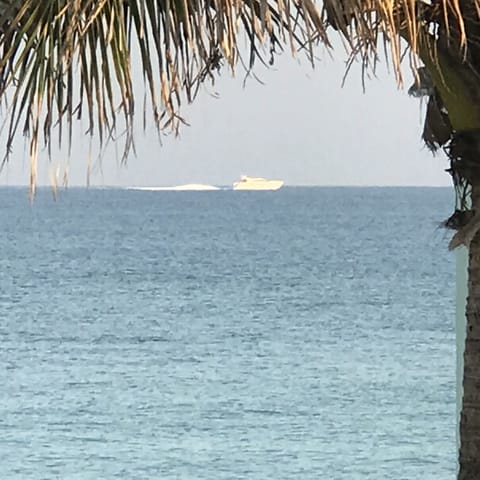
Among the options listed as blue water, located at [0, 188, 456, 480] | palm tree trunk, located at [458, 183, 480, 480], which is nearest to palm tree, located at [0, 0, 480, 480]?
palm tree trunk, located at [458, 183, 480, 480]

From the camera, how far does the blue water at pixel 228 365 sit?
14.8 m

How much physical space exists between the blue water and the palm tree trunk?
0.88ft

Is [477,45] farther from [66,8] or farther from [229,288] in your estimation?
[229,288]

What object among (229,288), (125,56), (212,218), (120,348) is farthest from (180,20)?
(212,218)

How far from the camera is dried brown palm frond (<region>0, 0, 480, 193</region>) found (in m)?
2.95

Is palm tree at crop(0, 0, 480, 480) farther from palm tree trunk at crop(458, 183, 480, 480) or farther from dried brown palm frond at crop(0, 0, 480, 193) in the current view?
palm tree trunk at crop(458, 183, 480, 480)

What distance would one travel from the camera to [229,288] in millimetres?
44188

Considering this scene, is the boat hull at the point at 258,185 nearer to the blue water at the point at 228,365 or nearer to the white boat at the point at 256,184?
the white boat at the point at 256,184

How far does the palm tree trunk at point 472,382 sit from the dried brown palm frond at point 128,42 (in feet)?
3.56

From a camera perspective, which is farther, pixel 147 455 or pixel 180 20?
pixel 147 455

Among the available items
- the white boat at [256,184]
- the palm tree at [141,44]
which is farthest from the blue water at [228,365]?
the white boat at [256,184]

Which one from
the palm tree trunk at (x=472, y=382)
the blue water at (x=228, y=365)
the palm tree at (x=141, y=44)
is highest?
the palm tree at (x=141, y=44)

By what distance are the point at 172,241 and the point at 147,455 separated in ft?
195

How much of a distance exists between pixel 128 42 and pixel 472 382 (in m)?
1.72
